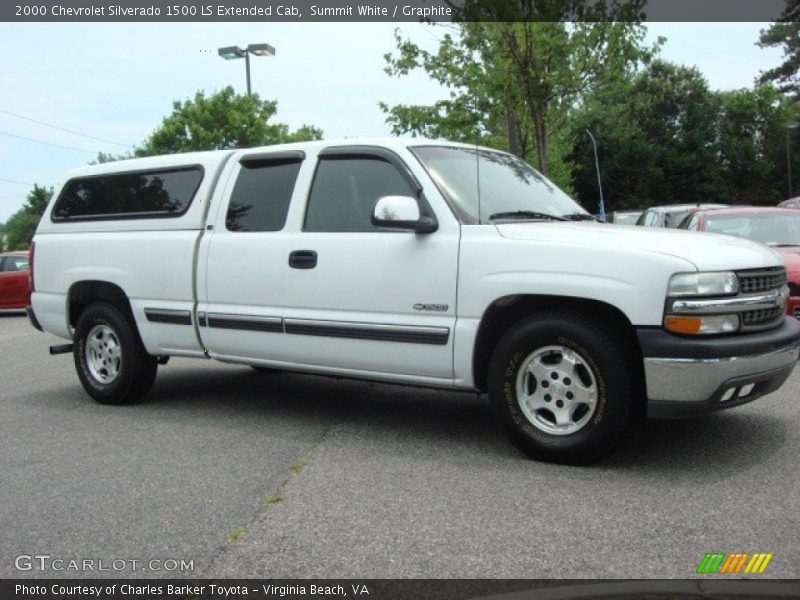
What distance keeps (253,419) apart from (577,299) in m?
2.77

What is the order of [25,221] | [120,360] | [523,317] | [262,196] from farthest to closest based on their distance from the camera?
[25,221] < [120,360] < [262,196] < [523,317]

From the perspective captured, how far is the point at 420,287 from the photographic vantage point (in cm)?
523

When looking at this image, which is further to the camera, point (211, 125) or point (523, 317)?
point (211, 125)

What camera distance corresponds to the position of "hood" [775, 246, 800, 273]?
857 centimetres

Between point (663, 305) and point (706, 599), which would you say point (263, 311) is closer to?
point (663, 305)

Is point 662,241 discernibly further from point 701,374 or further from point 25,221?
point 25,221

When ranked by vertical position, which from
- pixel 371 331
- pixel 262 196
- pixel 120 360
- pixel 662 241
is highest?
pixel 262 196

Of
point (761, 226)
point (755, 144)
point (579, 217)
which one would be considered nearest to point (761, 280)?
point (579, 217)

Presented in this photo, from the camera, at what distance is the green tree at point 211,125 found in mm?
40500

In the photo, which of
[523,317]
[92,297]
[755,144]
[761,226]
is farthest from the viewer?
[755,144]

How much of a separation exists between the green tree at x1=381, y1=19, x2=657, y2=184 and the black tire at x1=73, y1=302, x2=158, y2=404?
10.9 m

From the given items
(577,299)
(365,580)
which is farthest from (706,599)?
(577,299)

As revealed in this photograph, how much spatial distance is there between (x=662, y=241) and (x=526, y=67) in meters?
12.5

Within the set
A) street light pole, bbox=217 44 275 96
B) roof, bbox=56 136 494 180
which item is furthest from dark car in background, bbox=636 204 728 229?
street light pole, bbox=217 44 275 96
